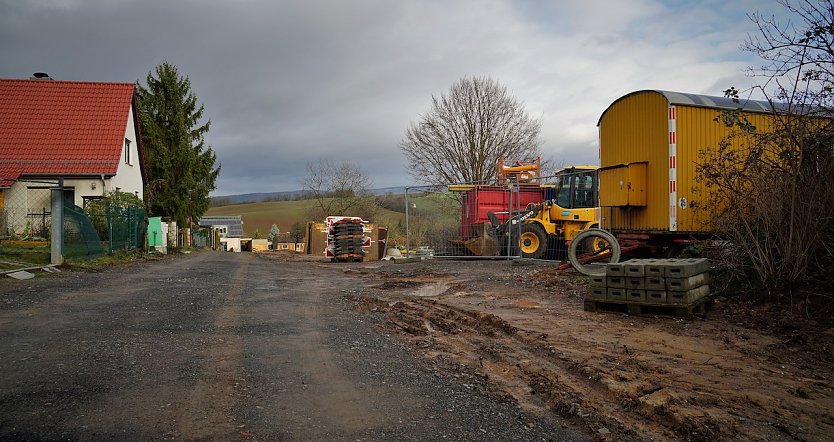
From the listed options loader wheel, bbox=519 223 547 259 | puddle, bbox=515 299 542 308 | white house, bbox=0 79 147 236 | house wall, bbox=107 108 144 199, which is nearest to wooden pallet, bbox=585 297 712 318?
puddle, bbox=515 299 542 308

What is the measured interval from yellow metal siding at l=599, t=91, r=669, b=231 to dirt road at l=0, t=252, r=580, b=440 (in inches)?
270

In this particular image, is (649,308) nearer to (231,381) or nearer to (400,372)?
(400,372)

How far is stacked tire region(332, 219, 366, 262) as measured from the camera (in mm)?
23844

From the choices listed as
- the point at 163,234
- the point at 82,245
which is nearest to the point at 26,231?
the point at 82,245

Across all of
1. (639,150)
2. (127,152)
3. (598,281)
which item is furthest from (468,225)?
(127,152)

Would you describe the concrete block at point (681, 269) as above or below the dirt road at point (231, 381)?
above

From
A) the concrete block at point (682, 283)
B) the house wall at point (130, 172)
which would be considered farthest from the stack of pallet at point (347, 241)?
the concrete block at point (682, 283)

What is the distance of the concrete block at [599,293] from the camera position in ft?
26.6

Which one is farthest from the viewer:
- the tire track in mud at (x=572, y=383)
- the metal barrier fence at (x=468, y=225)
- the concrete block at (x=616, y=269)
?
the metal barrier fence at (x=468, y=225)

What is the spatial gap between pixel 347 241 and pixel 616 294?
16.8 meters

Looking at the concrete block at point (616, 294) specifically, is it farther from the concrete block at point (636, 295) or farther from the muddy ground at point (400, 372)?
the muddy ground at point (400, 372)

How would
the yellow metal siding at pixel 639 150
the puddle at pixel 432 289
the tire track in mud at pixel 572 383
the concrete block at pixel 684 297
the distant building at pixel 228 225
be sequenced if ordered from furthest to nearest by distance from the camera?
1. the distant building at pixel 228 225
2. the yellow metal siding at pixel 639 150
3. the puddle at pixel 432 289
4. the concrete block at pixel 684 297
5. the tire track in mud at pixel 572 383

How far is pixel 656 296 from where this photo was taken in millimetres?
7609

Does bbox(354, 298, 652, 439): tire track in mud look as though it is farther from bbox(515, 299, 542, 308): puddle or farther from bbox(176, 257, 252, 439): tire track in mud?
bbox(176, 257, 252, 439): tire track in mud
